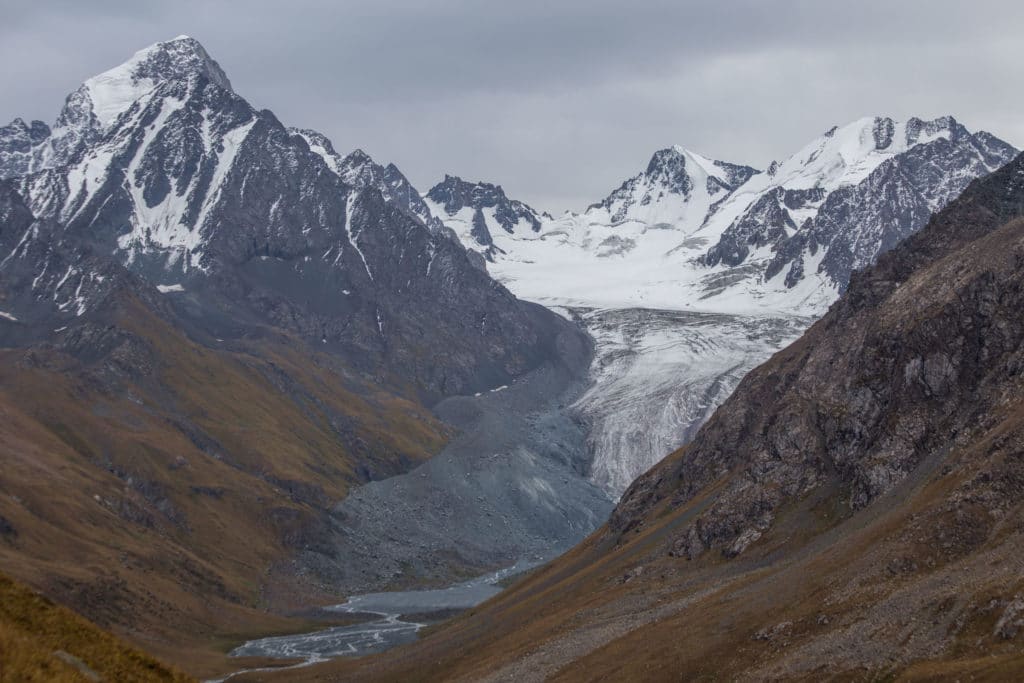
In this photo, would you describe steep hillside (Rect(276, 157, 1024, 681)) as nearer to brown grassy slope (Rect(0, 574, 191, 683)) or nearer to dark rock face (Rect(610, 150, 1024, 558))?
dark rock face (Rect(610, 150, 1024, 558))

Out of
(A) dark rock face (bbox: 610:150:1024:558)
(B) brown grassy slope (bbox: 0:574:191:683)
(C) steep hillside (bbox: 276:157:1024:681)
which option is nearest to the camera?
(B) brown grassy slope (bbox: 0:574:191:683)

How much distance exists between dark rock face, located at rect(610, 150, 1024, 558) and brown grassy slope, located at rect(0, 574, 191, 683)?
278ft

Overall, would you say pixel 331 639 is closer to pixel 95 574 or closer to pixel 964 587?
pixel 95 574

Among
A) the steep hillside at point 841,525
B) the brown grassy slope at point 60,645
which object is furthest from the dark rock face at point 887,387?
the brown grassy slope at point 60,645

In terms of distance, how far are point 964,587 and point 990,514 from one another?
17472 millimetres

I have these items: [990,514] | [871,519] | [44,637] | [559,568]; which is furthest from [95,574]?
[44,637]

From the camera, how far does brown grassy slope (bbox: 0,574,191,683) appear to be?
114 feet

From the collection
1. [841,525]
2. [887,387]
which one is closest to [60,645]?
[841,525]

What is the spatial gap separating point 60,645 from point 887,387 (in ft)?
364

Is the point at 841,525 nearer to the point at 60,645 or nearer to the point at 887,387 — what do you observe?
the point at 887,387

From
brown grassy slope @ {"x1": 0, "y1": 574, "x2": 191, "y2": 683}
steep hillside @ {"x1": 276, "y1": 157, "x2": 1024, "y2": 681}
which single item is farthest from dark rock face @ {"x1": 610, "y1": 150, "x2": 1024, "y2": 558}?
brown grassy slope @ {"x1": 0, "y1": 574, "x2": 191, "y2": 683}

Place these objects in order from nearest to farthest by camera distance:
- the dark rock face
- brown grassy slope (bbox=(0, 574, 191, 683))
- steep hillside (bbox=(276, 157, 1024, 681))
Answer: brown grassy slope (bbox=(0, 574, 191, 683)) → steep hillside (bbox=(276, 157, 1024, 681)) → the dark rock face

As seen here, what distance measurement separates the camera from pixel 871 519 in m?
104

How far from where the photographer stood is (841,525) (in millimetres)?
112500
